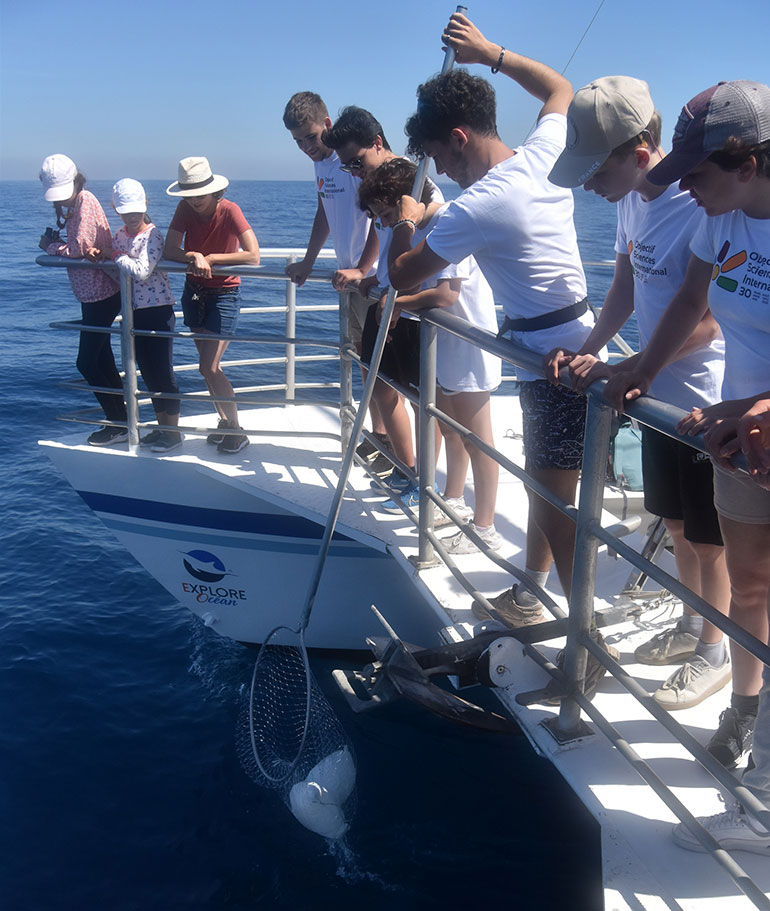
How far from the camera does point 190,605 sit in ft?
17.8

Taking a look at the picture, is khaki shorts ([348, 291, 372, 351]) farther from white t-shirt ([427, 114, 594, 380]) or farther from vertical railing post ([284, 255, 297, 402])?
white t-shirt ([427, 114, 594, 380])

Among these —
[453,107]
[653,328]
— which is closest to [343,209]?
[453,107]

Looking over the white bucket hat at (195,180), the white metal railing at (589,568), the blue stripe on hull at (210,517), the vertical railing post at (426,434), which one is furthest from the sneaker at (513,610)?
the white bucket hat at (195,180)

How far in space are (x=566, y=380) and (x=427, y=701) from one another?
3.41 feet

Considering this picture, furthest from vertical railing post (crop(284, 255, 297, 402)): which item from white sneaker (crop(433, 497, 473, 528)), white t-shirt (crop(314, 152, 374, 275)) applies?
white sneaker (crop(433, 497, 473, 528))

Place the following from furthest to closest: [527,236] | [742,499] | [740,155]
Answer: [527,236], [742,499], [740,155]

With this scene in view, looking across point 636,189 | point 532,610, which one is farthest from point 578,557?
point 636,189

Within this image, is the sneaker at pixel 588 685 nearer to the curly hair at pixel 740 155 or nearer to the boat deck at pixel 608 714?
the boat deck at pixel 608 714

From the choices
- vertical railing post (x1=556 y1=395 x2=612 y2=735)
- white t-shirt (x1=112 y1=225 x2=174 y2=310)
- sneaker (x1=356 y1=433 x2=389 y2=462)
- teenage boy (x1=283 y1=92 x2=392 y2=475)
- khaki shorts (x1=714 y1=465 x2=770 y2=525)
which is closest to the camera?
khaki shorts (x1=714 y1=465 x2=770 y2=525)

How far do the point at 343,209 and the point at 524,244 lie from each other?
1.96 meters

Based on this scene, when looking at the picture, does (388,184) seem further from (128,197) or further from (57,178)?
(57,178)

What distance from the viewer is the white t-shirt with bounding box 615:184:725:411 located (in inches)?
91.3

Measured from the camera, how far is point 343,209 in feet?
14.3

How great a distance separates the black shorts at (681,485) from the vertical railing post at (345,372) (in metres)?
2.24
